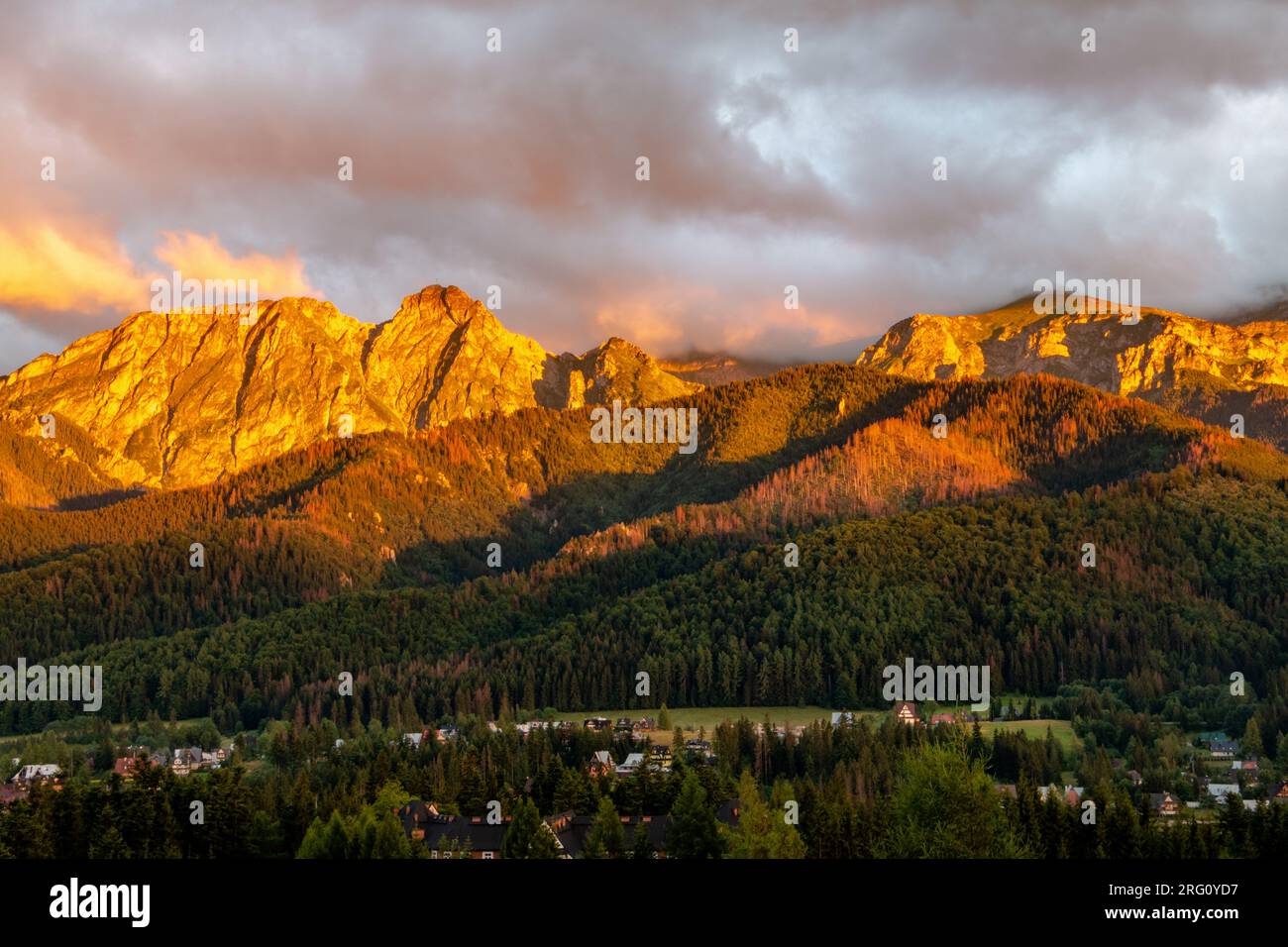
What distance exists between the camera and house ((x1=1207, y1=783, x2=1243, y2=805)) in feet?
606

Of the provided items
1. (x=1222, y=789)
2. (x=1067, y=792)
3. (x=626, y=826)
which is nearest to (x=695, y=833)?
(x=626, y=826)

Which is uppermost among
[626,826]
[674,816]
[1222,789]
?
[674,816]

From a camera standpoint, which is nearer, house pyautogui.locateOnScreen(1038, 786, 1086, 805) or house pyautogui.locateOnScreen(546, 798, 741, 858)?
house pyautogui.locateOnScreen(546, 798, 741, 858)

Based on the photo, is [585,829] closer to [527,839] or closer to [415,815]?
[415,815]

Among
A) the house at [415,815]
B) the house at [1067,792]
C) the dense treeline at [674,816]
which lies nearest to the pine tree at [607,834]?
the dense treeline at [674,816]

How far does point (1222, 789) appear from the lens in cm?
19125

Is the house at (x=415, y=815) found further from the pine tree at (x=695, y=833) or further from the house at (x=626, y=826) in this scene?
the pine tree at (x=695, y=833)

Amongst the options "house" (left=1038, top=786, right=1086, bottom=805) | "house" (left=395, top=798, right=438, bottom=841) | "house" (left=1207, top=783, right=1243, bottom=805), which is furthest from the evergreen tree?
"house" (left=1207, top=783, right=1243, bottom=805)

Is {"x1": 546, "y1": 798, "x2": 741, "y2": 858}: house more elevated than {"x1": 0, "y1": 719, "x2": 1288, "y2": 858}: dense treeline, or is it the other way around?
{"x1": 0, "y1": 719, "x2": 1288, "y2": 858}: dense treeline

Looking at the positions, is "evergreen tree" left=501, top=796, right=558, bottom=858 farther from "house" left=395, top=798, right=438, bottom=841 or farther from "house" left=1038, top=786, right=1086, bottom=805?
"house" left=1038, top=786, right=1086, bottom=805
